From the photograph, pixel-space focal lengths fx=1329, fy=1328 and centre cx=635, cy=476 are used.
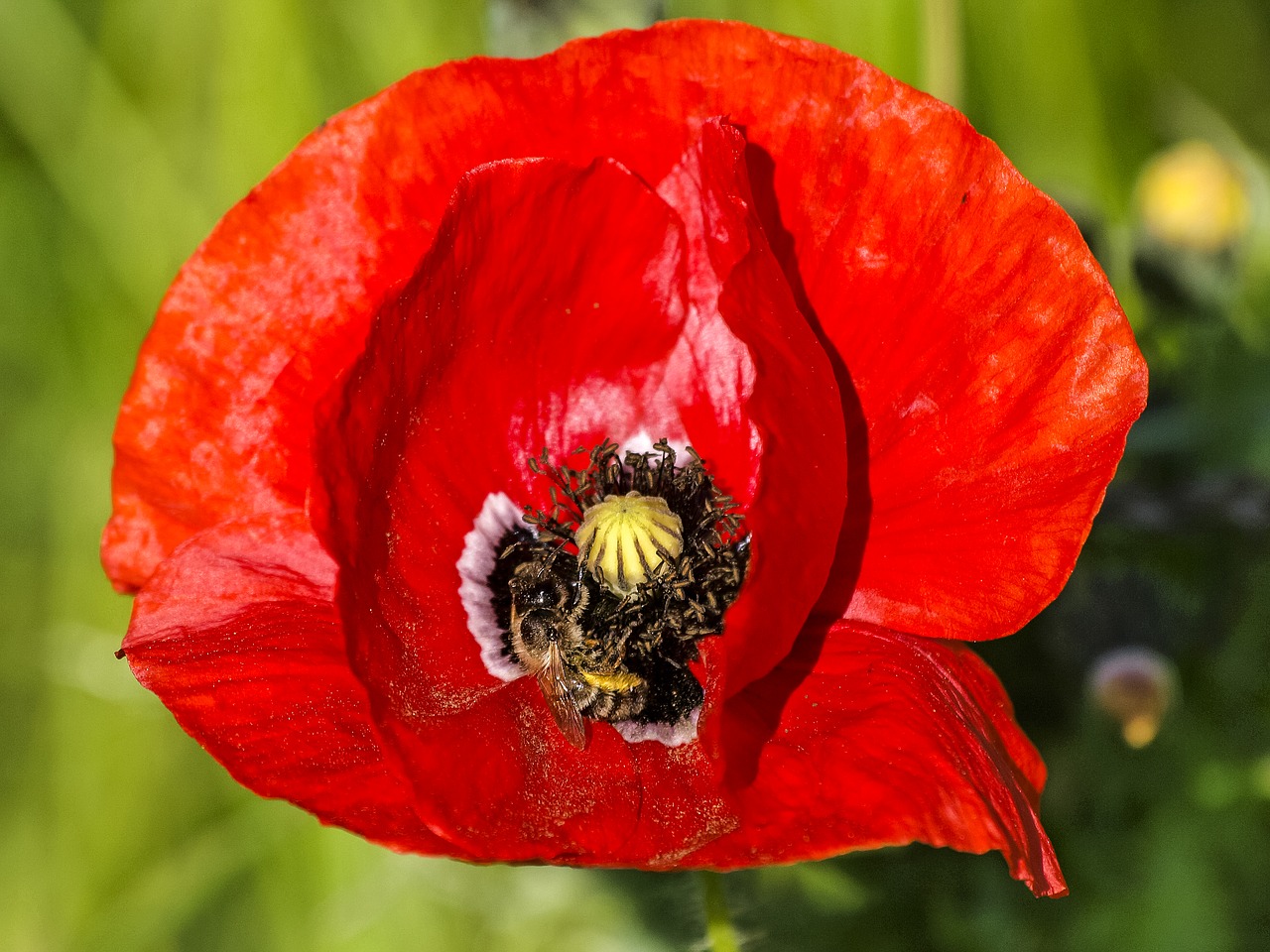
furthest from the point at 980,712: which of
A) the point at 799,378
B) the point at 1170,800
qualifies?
the point at 1170,800

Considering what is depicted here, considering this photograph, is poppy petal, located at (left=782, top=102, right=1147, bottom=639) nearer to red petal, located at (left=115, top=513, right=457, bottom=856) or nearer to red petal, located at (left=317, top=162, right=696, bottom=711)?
red petal, located at (left=317, top=162, right=696, bottom=711)

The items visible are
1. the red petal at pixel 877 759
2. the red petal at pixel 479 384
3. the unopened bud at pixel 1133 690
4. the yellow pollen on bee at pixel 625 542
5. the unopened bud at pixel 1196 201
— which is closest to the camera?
the red petal at pixel 877 759

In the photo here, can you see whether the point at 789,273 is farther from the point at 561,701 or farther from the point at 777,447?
the point at 561,701

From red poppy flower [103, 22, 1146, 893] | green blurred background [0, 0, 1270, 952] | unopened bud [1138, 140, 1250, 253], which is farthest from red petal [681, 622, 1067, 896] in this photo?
unopened bud [1138, 140, 1250, 253]

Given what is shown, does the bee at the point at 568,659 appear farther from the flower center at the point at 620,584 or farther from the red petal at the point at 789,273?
the red petal at the point at 789,273

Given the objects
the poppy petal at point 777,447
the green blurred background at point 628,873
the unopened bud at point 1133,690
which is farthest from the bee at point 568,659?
the unopened bud at point 1133,690
